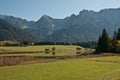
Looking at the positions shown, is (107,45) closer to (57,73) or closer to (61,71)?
(61,71)

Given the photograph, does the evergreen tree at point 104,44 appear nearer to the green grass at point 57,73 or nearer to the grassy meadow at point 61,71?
the grassy meadow at point 61,71

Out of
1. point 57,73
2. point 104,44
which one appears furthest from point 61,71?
point 104,44

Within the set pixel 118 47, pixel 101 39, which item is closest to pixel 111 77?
pixel 118 47

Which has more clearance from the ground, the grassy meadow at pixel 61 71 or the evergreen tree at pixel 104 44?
the evergreen tree at pixel 104 44

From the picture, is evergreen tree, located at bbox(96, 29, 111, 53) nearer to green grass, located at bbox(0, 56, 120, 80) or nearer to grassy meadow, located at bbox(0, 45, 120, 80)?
grassy meadow, located at bbox(0, 45, 120, 80)

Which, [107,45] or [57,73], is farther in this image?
[107,45]

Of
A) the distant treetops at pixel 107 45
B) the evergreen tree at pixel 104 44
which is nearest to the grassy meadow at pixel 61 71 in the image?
the distant treetops at pixel 107 45

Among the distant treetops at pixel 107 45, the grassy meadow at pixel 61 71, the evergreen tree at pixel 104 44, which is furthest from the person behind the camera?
the evergreen tree at pixel 104 44

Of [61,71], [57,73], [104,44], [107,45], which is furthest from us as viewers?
[104,44]

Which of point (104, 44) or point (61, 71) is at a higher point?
point (104, 44)

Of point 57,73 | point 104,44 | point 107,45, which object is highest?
point 104,44

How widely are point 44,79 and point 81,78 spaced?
455 cm

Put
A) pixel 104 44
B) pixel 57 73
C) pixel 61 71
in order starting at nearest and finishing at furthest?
1. pixel 57 73
2. pixel 61 71
3. pixel 104 44

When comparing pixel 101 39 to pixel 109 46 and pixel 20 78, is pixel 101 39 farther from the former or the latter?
pixel 20 78
